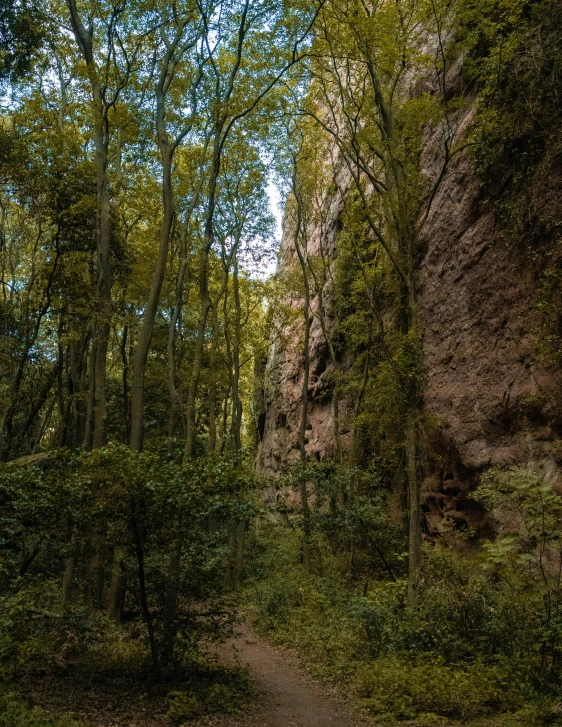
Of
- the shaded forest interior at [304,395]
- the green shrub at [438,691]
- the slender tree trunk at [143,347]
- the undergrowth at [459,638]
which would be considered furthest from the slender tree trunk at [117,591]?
the green shrub at [438,691]

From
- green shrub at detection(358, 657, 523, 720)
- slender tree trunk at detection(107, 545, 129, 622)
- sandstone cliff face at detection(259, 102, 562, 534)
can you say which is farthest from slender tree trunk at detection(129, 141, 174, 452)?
sandstone cliff face at detection(259, 102, 562, 534)

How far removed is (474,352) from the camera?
12.4 metres

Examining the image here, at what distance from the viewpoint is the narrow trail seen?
6230mm

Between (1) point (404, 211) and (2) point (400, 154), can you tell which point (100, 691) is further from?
(2) point (400, 154)

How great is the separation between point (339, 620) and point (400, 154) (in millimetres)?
10452

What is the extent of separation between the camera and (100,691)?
619 centimetres

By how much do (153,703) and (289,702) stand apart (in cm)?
206

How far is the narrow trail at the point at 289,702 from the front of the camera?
6.23 m

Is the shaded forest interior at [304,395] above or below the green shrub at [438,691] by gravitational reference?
above

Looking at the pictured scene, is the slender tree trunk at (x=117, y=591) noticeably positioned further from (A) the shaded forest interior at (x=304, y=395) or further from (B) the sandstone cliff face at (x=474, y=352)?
(B) the sandstone cliff face at (x=474, y=352)

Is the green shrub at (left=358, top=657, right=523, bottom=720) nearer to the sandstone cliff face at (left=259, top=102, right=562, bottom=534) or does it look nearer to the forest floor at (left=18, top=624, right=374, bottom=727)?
the forest floor at (left=18, top=624, right=374, bottom=727)

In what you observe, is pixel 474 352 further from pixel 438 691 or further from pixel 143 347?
pixel 438 691

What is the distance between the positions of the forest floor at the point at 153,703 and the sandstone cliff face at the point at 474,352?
574cm

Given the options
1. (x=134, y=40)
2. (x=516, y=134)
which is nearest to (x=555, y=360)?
(x=516, y=134)
